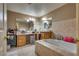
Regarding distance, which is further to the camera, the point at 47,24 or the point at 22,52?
→ the point at 47,24

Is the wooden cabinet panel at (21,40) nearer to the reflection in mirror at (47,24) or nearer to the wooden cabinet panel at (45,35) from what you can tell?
the wooden cabinet panel at (45,35)

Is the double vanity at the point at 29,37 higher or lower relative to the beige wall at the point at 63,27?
lower

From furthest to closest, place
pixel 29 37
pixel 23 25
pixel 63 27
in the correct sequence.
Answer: pixel 29 37, pixel 63 27, pixel 23 25

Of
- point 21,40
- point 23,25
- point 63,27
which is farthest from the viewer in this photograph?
point 21,40

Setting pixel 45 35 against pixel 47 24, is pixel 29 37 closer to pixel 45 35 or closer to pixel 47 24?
pixel 45 35

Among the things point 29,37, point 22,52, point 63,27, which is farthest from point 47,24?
point 22,52

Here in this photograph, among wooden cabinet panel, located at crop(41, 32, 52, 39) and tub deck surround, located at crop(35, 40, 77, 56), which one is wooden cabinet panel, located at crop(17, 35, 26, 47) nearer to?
wooden cabinet panel, located at crop(41, 32, 52, 39)

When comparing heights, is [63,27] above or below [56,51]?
above

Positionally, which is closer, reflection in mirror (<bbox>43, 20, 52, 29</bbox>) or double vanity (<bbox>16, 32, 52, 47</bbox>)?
reflection in mirror (<bbox>43, 20, 52, 29</bbox>)

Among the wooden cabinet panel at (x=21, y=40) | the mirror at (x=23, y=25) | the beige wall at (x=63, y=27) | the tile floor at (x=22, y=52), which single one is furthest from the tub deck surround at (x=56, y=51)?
the wooden cabinet panel at (x=21, y=40)

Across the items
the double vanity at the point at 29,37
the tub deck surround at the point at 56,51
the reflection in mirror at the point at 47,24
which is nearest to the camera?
the tub deck surround at the point at 56,51

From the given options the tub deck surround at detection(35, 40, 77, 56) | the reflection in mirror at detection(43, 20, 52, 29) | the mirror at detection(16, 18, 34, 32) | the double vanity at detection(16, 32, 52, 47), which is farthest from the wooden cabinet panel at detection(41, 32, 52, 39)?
the tub deck surround at detection(35, 40, 77, 56)

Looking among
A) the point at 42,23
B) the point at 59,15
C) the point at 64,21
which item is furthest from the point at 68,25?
the point at 42,23

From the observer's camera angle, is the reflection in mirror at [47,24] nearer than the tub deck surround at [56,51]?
No
